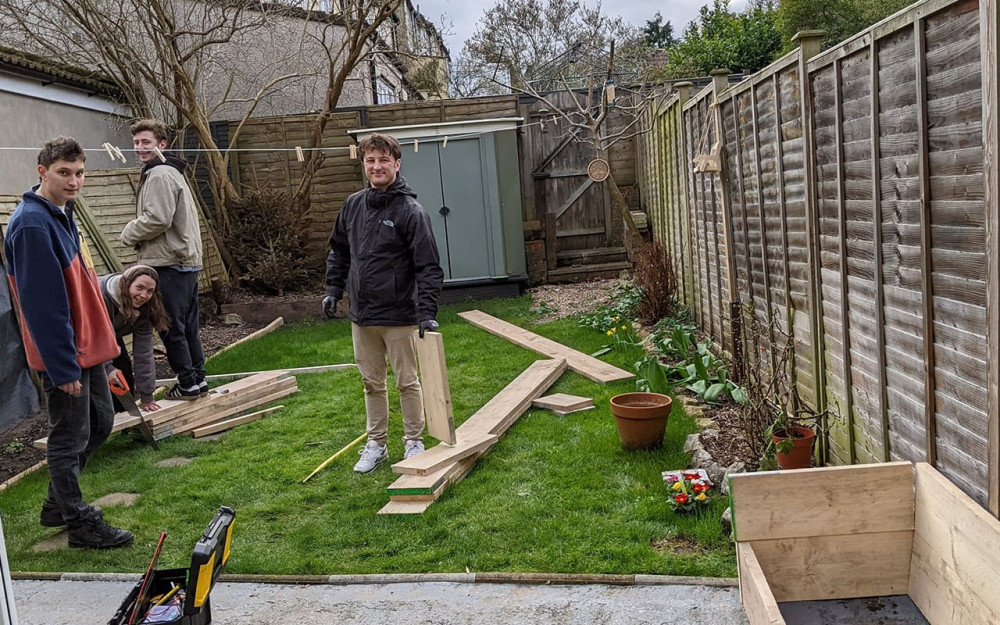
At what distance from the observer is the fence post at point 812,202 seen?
3898 millimetres

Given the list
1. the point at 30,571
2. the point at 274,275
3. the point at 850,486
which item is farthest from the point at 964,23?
the point at 274,275

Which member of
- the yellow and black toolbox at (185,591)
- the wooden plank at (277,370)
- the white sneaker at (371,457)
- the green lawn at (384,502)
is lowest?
the green lawn at (384,502)

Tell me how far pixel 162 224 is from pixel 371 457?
97.8 inches

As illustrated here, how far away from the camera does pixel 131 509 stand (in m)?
4.60

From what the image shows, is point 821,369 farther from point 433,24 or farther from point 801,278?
point 433,24

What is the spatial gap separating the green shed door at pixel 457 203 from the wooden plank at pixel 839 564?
868 centimetres

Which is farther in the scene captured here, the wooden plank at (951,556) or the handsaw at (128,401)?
the handsaw at (128,401)

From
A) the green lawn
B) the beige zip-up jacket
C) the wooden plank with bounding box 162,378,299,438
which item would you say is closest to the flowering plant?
the green lawn

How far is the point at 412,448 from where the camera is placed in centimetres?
499

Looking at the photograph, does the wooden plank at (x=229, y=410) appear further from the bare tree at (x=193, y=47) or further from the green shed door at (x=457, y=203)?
the bare tree at (x=193, y=47)

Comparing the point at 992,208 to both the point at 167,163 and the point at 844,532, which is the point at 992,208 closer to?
the point at 844,532

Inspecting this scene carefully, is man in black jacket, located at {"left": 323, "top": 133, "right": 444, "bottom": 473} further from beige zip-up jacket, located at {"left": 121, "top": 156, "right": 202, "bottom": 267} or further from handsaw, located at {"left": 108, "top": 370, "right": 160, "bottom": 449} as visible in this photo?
beige zip-up jacket, located at {"left": 121, "top": 156, "right": 202, "bottom": 267}

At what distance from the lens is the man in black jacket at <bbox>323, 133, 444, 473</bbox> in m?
4.77

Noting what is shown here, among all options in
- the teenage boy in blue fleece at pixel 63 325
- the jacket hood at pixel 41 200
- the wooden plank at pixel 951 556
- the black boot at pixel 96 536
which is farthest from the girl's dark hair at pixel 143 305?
the wooden plank at pixel 951 556
